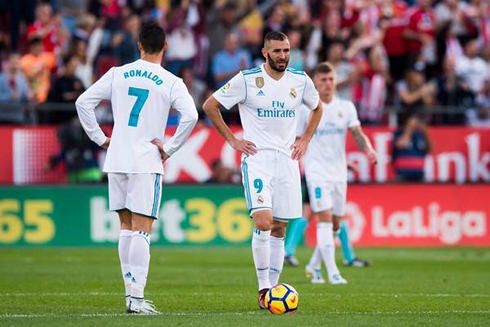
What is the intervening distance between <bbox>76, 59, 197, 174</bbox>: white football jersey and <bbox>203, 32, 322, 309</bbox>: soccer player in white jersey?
2.53 ft

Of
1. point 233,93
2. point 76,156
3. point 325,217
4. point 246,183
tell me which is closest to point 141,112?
point 233,93

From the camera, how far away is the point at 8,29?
80.0 ft

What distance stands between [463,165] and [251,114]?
42.2ft

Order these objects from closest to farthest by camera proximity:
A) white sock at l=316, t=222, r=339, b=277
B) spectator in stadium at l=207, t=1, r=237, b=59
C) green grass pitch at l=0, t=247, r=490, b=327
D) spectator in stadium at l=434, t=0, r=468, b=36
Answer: green grass pitch at l=0, t=247, r=490, b=327 < white sock at l=316, t=222, r=339, b=277 < spectator in stadium at l=207, t=1, r=237, b=59 < spectator in stadium at l=434, t=0, r=468, b=36

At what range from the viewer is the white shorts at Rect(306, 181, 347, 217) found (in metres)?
14.4

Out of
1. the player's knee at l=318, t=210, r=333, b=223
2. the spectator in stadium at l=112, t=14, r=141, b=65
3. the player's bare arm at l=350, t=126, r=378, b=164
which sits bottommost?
the player's knee at l=318, t=210, r=333, b=223

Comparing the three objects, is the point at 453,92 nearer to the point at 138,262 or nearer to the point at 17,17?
the point at 17,17

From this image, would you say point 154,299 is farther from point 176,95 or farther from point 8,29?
point 8,29

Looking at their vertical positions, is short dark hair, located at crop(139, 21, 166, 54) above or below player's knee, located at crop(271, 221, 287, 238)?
above

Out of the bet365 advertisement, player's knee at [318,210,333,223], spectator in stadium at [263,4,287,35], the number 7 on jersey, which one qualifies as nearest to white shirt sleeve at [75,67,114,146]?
the number 7 on jersey

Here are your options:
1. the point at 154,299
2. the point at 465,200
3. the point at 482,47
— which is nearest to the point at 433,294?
the point at 154,299

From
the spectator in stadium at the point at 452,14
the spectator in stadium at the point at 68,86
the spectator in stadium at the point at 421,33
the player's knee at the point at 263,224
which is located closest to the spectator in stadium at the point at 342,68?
the spectator in stadium at the point at 421,33

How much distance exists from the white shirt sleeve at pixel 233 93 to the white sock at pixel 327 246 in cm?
362

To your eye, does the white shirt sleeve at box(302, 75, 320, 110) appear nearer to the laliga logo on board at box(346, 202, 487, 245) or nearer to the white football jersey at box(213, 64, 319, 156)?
the white football jersey at box(213, 64, 319, 156)
